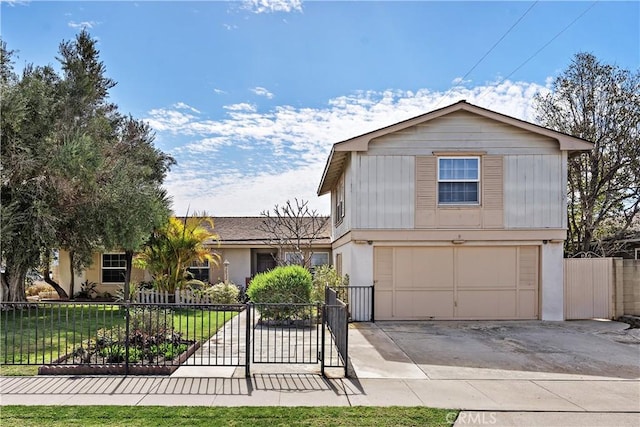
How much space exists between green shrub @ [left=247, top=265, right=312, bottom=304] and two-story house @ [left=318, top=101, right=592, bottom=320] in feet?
4.68

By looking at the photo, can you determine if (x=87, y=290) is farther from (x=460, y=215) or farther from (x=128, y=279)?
(x=460, y=215)

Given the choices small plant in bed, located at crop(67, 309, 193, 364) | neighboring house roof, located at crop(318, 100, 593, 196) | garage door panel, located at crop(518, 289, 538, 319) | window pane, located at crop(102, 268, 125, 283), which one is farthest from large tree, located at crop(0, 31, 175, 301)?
garage door panel, located at crop(518, 289, 538, 319)

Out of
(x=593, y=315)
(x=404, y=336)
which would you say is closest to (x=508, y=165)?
(x=593, y=315)

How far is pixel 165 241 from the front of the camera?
62.1 feet

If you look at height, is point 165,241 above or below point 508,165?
below

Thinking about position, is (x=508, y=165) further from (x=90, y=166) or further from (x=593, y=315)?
(x=90, y=166)

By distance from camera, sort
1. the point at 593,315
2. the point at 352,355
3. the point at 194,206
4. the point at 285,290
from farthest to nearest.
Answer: the point at 194,206
the point at 593,315
the point at 285,290
the point at 352,355

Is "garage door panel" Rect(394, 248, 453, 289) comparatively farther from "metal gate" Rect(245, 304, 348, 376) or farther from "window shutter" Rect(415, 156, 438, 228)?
"metal gate" Rect(245, 304, 348, 376)

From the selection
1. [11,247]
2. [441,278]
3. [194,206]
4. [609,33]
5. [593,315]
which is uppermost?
[609,33]

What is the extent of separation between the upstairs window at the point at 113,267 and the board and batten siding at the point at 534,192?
56.1ft

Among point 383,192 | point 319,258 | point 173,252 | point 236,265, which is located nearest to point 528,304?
point 383,192

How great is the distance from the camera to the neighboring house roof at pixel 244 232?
23.4 metres

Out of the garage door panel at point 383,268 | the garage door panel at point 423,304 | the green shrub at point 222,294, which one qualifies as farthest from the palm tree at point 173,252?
the garage door panel at point 423,304

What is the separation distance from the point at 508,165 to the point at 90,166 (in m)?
12.2
